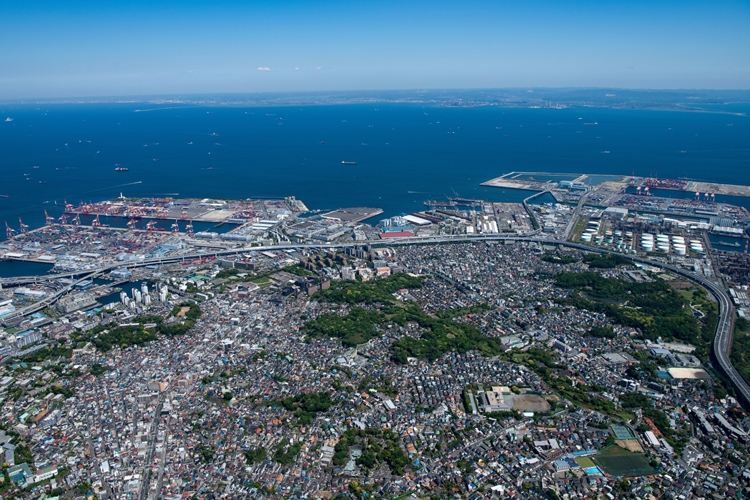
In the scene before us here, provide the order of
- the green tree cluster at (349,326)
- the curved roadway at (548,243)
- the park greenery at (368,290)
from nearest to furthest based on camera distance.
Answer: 1. the curved roadway at (548,243)
2. the green tree cluster at (349,326)
3. the park greenery at (368,290)

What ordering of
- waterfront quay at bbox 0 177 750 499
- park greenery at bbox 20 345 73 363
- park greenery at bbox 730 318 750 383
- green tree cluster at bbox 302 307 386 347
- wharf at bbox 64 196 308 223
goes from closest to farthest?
1. waterfront quay at bbox 0 177 750 499
2. park greenery at bbox 730 318 750 383
3. park greenery at bbox 20 345 73 363
4. green tree cluster at bbox 302 307 386 347
5. wharf at bbox 64 196 308 223

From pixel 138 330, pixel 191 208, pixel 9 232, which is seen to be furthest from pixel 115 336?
pixel 191 208

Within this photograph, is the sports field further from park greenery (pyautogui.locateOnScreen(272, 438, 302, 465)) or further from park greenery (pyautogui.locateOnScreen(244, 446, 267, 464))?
park greenery (pyautogui.locateOnScreen(244, 446, 267, 464))

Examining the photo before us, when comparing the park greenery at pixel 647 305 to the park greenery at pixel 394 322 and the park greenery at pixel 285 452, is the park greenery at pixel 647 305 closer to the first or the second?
the park greenery at pixel 394 322

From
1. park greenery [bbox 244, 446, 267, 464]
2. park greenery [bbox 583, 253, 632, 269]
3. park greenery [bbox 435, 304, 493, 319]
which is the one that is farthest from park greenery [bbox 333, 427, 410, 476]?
park greenery [bbox 583, 253, 632, 269]

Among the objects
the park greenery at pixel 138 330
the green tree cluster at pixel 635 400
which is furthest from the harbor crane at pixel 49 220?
the green tree cluster at pixel 635 400

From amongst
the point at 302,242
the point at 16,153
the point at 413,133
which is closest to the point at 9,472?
the point at 302,242

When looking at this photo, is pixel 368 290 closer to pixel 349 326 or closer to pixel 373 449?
pixel 349 326

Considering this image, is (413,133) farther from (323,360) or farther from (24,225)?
(323,360)
